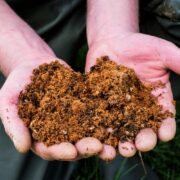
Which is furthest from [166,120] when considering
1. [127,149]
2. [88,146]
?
[88,146]

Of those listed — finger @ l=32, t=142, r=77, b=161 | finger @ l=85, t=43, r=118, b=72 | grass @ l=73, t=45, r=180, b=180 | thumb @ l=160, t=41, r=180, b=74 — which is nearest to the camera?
finger @ l=32, t=142, r=77, b=161

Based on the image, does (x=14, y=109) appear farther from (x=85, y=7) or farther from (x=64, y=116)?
(x=85, y=7)

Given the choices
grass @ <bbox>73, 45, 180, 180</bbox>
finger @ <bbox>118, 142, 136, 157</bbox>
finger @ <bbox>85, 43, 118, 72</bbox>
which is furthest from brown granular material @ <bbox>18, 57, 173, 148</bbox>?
grass @ <bbox>73, 45, 180, 180</bbox>

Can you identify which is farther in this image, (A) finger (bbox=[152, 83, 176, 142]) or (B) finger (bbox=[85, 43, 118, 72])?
(B) finger (bbox=[85, 43, 118, 72])

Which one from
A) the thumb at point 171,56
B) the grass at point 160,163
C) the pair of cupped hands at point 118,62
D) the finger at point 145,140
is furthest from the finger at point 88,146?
the grass at point 160,163

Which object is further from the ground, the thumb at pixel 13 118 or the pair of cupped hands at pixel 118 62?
the thumb at pixel 13 118

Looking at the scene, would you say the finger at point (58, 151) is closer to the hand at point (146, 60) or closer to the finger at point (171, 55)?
the hand at point (146, 60)

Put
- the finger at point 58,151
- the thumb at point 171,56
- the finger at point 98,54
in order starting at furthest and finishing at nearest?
the finger at point 98,54 < the thumb at point 171,56 < the finger at point 58,151

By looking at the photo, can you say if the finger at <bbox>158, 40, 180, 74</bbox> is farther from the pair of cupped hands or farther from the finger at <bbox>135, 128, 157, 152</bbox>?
the finger at <bbox>135, 128, 157, 152</bbox>
